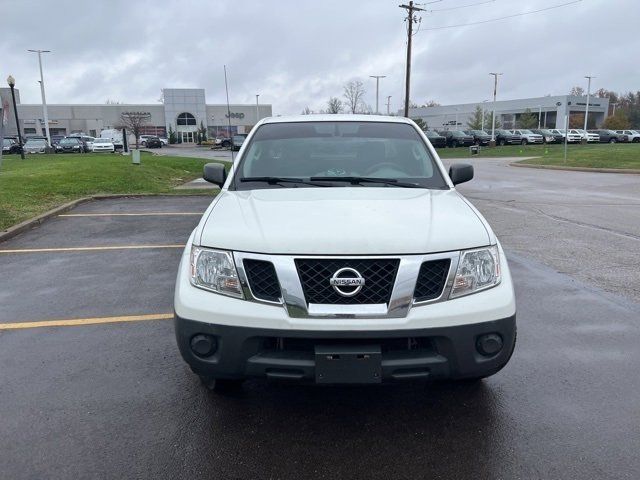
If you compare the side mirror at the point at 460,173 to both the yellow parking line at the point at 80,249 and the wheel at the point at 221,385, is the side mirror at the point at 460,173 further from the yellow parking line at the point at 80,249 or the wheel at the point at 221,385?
the yellow parking line at the point at 80,249

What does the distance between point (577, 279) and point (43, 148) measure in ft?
134

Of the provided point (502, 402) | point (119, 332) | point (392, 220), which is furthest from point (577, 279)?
point (119, 332)

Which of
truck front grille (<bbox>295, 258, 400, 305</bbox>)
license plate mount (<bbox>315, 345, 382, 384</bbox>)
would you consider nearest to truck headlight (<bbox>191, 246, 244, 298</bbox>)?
truck front grille (<bbox>295, 258, 400, 305</bbox>)

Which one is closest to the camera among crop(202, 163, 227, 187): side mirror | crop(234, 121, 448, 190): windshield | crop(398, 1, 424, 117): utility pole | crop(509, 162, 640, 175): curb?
crop(234, 121, 448, 190): windshield

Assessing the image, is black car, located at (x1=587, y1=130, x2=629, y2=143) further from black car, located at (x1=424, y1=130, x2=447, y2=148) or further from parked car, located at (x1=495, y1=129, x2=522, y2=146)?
black car, located at (x1=424, y1=130, x2=447, y2=148)

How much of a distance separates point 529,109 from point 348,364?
82.1 meters

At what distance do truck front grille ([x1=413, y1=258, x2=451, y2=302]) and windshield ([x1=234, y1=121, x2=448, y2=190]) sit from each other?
4.13ft

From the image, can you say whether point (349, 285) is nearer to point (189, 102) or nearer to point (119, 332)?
point (119, 332)

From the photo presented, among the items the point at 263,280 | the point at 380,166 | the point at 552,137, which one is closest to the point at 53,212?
the point at 380,166

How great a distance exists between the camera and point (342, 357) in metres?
2.64

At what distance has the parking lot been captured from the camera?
2727mm

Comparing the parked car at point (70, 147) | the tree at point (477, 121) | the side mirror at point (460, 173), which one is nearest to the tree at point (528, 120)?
the tree at point (477, 121)

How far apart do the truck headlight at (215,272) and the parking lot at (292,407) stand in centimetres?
84

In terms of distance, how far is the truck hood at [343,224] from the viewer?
2736 mm
